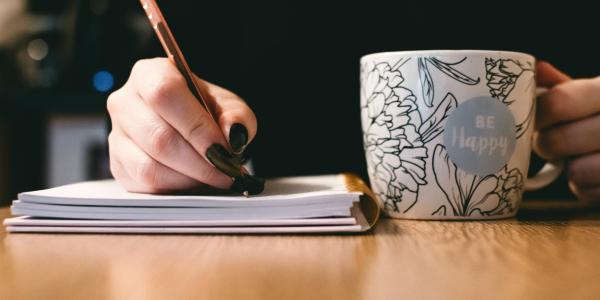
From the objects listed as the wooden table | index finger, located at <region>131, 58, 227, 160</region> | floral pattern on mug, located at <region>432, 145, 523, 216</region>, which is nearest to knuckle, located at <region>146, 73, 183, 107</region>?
index finger, located at <region>131, 58, 227, 160</region>

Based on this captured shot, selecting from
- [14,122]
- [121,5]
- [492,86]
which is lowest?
[14,122]

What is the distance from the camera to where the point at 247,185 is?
1.67 ft

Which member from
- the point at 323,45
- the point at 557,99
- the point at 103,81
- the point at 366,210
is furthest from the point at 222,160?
the point at 103,81

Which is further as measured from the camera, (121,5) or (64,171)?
(64,171)

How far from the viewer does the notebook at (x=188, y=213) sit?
1.48 ft

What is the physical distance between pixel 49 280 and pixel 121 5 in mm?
1361

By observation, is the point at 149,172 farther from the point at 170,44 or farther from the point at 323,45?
the point at 323,45

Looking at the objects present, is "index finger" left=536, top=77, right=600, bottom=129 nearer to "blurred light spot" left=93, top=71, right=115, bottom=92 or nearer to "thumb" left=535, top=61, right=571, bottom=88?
"thumb" left=535, top=61, right=571, bottom=88

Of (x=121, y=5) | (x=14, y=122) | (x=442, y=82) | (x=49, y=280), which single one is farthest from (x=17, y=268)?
(x=14, y=122)

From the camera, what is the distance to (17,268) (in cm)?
36

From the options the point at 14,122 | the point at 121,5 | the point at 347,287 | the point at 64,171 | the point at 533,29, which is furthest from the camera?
the point at 64,171

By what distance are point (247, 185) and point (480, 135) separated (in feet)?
0.67

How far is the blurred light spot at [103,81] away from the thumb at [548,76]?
1.16m

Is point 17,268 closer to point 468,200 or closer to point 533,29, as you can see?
point 468,200
